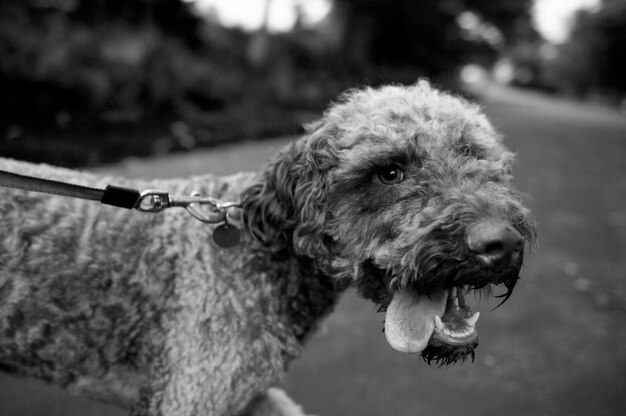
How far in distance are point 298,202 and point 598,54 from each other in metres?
43.8

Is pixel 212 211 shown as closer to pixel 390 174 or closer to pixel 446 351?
pixel 390 174

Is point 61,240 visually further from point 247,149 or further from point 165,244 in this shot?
point 247,149

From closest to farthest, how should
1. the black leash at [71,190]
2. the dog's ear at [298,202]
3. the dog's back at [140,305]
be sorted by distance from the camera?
the black leash at [71,190], the dog's back at [140,305], the dog's ear at [298,202]

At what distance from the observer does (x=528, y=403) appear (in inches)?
141

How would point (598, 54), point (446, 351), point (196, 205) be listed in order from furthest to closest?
1. point (598, 54)
2. point (196, 205)
3. point (446, 351)

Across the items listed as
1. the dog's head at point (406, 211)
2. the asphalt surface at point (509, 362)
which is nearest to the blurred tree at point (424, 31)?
the asphalt surface at point (509, 362)

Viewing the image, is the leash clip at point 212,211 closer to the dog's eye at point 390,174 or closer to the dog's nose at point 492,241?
the dog's eye at point 390,174

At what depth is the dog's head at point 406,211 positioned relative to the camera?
71.6 inches

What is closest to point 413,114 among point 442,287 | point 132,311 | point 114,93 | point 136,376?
point 442,287

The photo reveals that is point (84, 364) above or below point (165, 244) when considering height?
below

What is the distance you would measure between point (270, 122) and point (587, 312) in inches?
356

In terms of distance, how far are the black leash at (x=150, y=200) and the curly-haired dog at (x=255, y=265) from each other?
0.08 metres

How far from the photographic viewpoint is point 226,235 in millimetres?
2242

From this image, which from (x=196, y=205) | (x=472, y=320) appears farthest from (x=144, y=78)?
(x=472, y=320)
